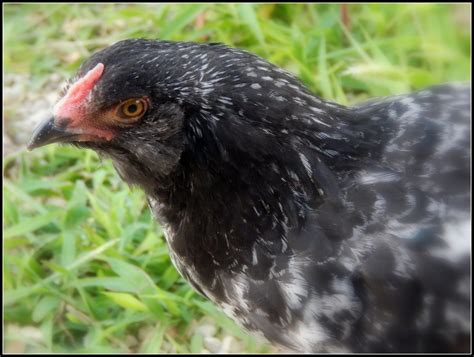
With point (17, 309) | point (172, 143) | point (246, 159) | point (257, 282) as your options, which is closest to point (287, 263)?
point (257, 282)

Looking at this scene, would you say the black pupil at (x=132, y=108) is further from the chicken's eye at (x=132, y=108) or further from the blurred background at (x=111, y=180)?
the blurred background at (x=111, y=180)

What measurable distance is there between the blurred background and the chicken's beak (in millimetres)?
245

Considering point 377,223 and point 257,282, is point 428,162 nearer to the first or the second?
point 377,223

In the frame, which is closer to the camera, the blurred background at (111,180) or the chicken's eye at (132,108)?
the chicken's eye at (132,108)

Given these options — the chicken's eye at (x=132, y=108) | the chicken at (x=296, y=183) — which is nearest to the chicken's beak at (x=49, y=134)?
the chicken at (x=296, y=183)

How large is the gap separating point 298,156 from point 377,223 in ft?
0.90

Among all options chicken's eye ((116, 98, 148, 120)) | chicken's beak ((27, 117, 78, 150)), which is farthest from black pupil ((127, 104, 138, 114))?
chicken's beak ((27, 117, 78, 150))

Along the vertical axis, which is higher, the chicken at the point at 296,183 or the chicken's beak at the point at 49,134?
the chicken's beak at the point at 49,134

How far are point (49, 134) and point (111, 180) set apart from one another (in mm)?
1334

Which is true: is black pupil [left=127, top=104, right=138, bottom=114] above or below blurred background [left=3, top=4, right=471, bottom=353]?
above

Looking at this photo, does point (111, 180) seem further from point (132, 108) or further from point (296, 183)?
point (296, 183)

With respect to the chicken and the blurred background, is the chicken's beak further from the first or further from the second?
the blurred background

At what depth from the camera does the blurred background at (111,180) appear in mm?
2486

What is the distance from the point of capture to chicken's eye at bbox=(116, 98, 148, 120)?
160cm
